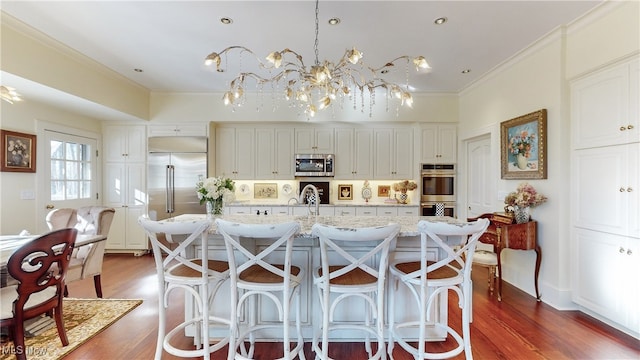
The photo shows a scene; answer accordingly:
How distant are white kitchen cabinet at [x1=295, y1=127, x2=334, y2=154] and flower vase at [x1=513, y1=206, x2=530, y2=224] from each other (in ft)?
9.57

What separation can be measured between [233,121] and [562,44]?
4.50 m

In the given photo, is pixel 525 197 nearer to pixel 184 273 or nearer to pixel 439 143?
pixel 439 143

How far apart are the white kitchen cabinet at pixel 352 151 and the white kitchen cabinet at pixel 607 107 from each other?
113 inches

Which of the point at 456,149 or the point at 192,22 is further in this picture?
the point at 456,149

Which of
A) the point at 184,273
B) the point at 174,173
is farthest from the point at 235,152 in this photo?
the point at 184,273

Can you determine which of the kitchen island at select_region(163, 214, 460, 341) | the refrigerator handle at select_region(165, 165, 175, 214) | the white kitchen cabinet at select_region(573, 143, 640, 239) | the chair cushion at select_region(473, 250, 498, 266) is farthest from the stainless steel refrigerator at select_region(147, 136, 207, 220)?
the white kitchen cabinet at select_region(573, 143, 640, 239)

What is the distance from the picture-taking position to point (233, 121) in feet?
16.6

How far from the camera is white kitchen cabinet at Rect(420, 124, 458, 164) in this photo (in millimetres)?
5074

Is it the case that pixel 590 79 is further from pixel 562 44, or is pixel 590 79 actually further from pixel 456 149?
pixel 456 149

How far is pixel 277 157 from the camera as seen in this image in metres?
5.26

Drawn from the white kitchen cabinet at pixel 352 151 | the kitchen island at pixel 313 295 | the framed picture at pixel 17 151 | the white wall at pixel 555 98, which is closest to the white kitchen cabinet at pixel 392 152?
the white kitchen cabinet at pixel 352 151

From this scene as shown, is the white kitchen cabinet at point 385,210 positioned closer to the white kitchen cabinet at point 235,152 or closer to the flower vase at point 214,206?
the white kitchen cabinet at point 235,152

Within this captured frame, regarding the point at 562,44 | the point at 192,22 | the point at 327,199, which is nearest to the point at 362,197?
the point at 327,199

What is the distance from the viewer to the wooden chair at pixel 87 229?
295cm
